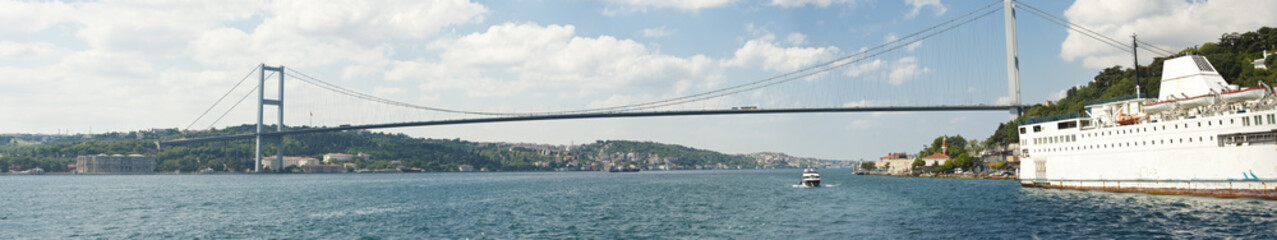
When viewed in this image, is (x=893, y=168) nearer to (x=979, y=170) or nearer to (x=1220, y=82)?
(x=979, y=170)

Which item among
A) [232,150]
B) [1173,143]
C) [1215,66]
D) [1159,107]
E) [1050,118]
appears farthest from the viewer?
[232,150]

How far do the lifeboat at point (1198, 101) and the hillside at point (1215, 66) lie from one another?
43.0 feet

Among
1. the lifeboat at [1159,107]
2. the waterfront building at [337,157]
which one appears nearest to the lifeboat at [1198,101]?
the lifeboat at [1159,107]

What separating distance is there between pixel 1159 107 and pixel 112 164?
141 metres

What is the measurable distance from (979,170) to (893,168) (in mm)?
27301

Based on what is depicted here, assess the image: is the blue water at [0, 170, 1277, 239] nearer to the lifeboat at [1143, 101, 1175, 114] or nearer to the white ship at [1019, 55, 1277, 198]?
the white ship at [1019, 55, 1277, 198]

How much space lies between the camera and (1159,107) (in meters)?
34.1

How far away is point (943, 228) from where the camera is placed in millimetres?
22094

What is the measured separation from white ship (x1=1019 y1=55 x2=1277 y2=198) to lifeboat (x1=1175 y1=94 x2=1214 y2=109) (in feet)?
0.13

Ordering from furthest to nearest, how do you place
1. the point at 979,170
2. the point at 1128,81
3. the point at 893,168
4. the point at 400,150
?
the point at 400,150 → the point at 893,168 → the point at 979,170 → the point at 1128,81

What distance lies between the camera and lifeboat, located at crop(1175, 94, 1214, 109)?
3322cm

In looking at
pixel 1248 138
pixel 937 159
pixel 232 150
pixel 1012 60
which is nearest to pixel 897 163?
pixel 937 159

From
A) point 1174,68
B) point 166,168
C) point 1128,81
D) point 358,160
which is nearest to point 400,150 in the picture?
point 358,160

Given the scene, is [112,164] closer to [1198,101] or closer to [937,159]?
[937,159]
